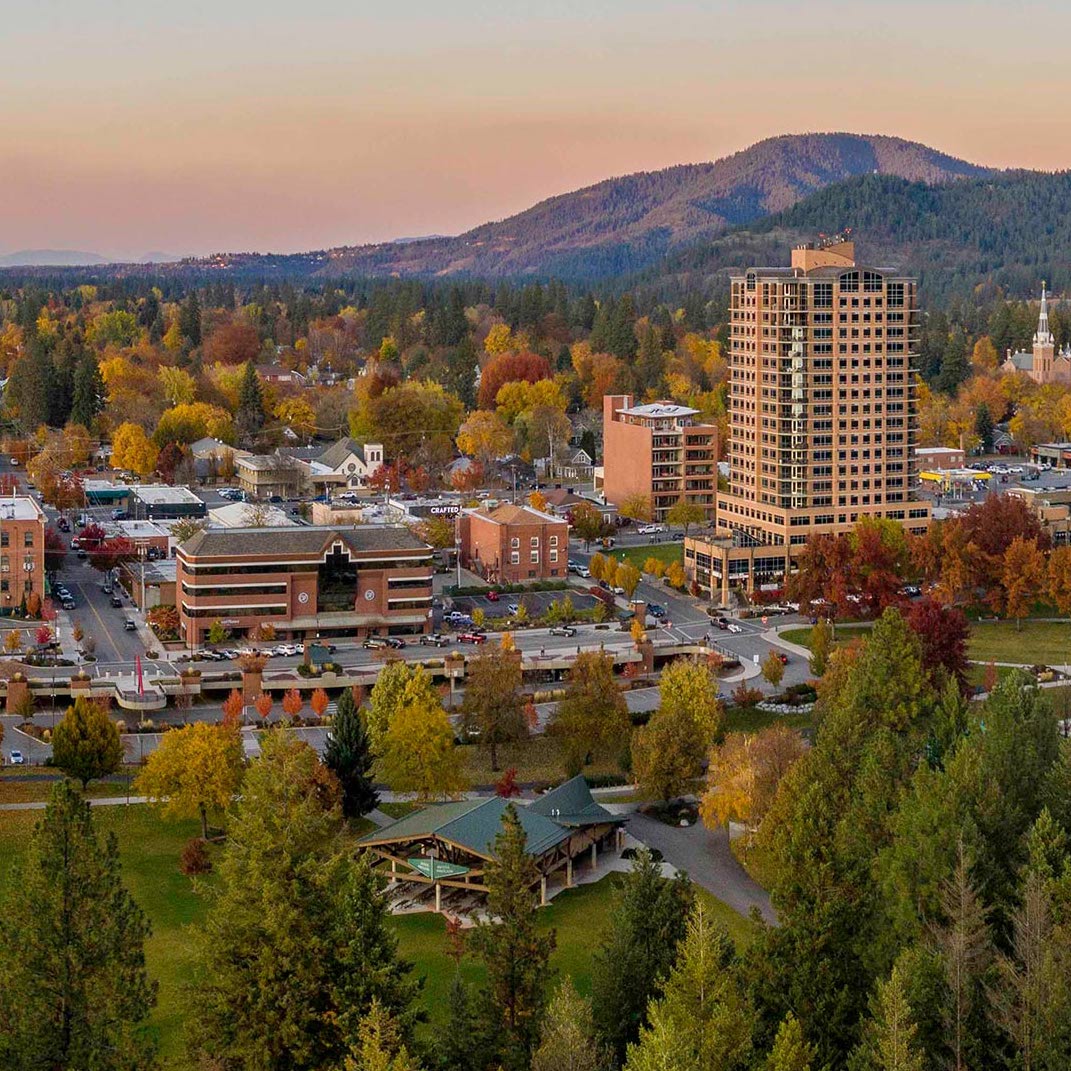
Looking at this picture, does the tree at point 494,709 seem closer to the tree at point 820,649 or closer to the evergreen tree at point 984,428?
the tree at point 820,649

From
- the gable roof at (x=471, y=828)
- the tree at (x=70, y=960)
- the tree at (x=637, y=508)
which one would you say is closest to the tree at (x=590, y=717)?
the gable roof at (x=471, y=828)

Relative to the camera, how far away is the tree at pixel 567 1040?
27.8 m

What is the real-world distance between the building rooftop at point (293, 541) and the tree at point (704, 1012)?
4090cm

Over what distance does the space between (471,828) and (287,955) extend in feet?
45.1

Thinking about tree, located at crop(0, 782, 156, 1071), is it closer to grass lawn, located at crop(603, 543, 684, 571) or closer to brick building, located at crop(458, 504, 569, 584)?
brick building, located at crop(458, 504, 569, 584)

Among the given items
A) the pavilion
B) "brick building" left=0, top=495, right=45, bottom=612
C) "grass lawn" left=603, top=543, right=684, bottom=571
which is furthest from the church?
the pavilion

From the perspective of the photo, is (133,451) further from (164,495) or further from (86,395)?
(164,495)

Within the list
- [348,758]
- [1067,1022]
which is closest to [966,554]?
[348,758]

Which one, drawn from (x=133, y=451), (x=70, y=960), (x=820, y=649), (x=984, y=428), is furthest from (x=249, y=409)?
(x=70, y=960)

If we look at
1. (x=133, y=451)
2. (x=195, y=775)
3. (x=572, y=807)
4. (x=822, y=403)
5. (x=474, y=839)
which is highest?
(x=822, y=403)

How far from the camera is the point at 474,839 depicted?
44.7 metres

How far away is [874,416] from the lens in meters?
83.1

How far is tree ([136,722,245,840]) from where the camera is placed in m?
48.2

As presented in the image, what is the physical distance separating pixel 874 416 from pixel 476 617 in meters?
22.5
